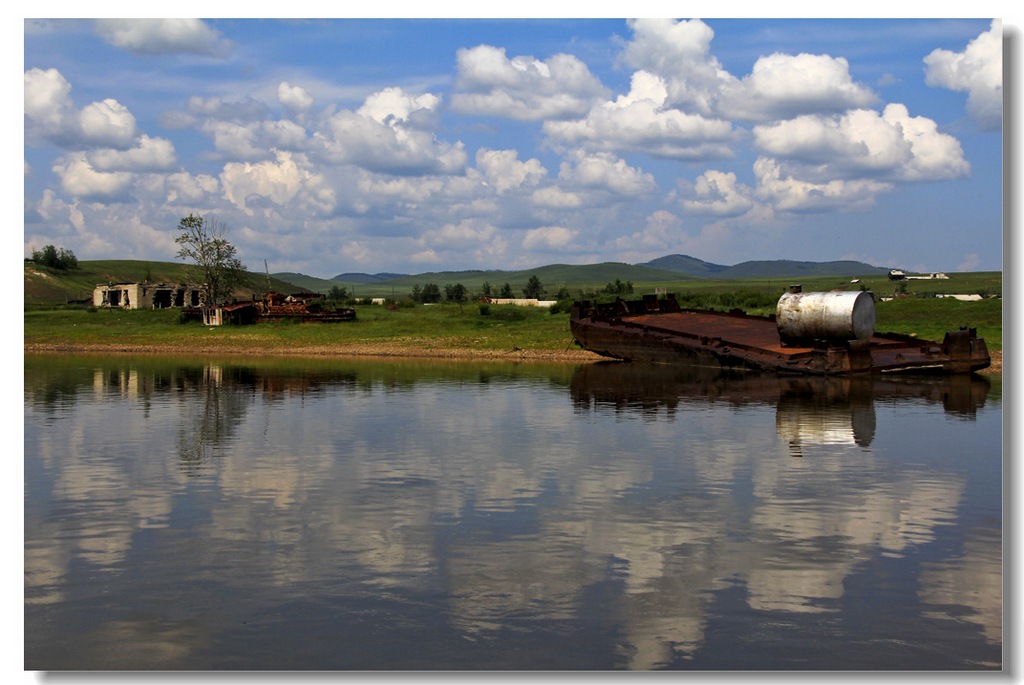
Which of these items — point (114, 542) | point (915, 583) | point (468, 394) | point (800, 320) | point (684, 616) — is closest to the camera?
point (684, 616)

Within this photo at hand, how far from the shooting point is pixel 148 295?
4747 inches

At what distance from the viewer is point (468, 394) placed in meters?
37.8

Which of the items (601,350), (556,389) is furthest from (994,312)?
(556,389)

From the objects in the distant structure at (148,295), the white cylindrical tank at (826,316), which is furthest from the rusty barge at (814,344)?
the distant structure at (148,295)

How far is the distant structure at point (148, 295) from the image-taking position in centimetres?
11975

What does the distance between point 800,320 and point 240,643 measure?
32.1m

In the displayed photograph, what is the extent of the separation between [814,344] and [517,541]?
2764 centimetres

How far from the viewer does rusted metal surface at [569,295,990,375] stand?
39.8 m

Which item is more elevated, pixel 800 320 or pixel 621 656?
pixel 800 320

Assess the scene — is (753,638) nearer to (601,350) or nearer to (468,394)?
(468,394)

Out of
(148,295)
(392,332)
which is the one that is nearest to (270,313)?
(392,332)

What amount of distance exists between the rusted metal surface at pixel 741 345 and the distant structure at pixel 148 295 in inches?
2964

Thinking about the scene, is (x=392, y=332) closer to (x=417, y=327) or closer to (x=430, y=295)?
(x=417, y=327)

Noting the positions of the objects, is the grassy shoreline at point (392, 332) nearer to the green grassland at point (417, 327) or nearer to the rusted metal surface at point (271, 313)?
the green grassland at point (417, 327)
